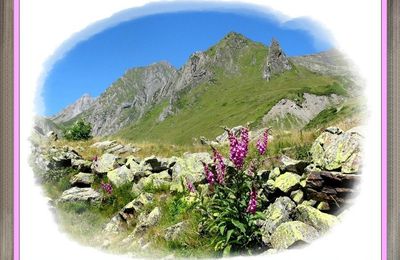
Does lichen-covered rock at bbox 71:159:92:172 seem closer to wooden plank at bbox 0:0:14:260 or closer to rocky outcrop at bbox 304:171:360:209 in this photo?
wooden plank at bbox 0:0:14:260

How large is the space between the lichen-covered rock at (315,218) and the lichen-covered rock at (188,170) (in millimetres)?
769

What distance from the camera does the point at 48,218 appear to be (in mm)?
4090

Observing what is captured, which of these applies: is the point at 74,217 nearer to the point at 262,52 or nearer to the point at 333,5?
the point at 262,52

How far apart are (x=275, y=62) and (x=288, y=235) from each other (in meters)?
1.32

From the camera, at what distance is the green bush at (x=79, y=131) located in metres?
4.20

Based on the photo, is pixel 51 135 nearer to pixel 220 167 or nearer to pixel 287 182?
pixel 220 167

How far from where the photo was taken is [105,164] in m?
4.29

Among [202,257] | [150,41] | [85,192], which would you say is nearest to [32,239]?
[85,192]

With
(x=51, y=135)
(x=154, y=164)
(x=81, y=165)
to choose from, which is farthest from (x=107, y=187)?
(x=51, y=135)

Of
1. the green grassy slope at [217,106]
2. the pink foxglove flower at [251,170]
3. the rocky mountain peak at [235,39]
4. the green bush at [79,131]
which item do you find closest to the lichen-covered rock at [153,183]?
the green grassy slope at [217,106]

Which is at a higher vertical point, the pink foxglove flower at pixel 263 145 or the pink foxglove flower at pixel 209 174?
the pink foxglove flower at pixel 263 145

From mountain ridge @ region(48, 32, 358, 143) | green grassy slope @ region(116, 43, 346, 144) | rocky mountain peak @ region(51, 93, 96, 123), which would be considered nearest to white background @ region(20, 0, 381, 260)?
rocky mountain peak @ region(51, 93, 96, 123)

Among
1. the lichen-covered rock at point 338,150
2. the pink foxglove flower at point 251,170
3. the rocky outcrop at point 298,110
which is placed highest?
the rocky outcrop at point 298,110

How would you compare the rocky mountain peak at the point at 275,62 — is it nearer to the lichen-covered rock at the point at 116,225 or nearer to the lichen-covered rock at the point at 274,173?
the lichen-covered rock at the point at 274,173
